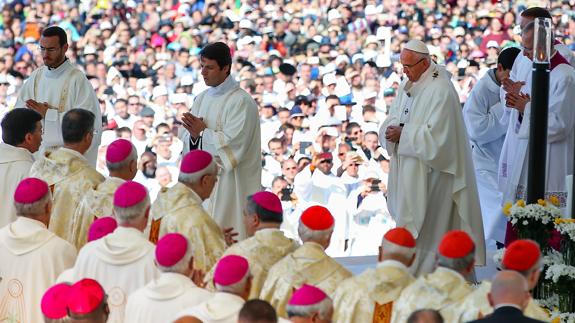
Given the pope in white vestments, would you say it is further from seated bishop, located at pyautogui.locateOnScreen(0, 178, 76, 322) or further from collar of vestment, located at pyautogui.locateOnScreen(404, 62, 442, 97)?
seated bishop, located at pyautogui.locateOnScreen(0, 178, 76, 322)

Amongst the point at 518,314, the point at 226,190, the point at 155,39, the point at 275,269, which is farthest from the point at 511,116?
the point at 155,39

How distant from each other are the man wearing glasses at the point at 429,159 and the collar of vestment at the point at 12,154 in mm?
2466

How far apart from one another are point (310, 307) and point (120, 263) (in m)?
1.49

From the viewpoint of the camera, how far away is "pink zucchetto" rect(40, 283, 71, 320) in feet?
17.1

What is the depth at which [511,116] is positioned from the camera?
10070 millimetres

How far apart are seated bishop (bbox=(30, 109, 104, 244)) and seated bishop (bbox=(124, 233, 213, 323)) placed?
228cm

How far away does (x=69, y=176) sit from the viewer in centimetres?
814

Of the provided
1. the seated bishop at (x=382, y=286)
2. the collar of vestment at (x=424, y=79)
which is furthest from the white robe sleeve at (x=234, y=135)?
the seated bishop at (x=382, y=286)

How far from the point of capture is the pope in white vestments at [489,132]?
10992 millimetres

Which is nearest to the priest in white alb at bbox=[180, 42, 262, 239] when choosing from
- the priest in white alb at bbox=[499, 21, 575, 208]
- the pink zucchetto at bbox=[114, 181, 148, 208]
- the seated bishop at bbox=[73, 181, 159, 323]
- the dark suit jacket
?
the priest in white alb at bbox=[499, 21, 575, 208]

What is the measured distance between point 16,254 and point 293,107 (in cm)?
1043

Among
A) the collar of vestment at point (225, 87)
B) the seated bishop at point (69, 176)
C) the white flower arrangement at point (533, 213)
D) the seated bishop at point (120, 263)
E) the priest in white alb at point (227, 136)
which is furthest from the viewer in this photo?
the collar of vestment at point (225, 87)

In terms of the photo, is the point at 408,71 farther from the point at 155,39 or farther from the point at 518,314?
the point at 155,39

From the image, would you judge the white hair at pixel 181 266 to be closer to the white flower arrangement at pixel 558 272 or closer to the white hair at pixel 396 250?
the white hair at pixel 396 250
